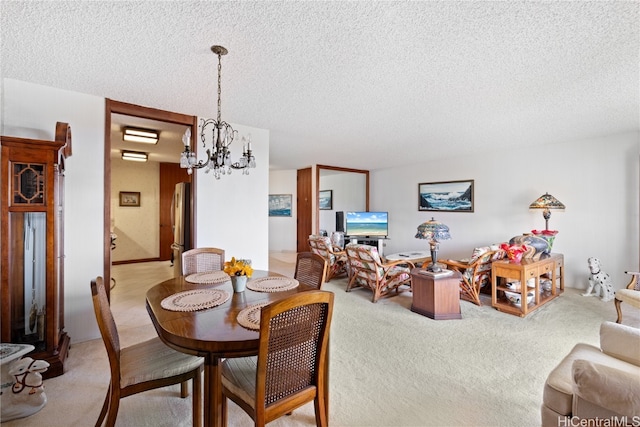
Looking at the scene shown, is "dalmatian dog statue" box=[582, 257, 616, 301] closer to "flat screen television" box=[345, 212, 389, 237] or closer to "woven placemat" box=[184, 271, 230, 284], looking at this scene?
"flat screen television" box=[345, 212, 389, 237]

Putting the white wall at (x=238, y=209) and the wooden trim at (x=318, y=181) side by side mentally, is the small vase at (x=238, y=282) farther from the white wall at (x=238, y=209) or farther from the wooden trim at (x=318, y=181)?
the wooden trim at (x=318, y=181)

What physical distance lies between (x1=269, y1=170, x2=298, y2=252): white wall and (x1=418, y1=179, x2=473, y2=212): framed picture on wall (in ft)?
11.4

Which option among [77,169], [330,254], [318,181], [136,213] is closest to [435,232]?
[330,254]

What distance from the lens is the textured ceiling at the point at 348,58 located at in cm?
158

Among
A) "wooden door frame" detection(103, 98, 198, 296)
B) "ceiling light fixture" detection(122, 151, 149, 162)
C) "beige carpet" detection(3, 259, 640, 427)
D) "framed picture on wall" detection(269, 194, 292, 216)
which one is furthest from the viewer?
"framed picture on wall" detection(269, 194, 292, 216)

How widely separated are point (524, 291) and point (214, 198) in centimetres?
395

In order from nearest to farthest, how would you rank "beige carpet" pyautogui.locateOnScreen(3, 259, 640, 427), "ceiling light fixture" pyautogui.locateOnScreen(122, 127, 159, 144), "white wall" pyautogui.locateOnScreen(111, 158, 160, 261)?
1. "beige carpet" pyautogui.locateOnScreen(3, 259, 640, 427)
2. "ceiling light fixture" pyautogui.locateOnScreen(122, 127, 159, 144)
3. "white wall" pyautogui.locateOnScreen(111, 158, 160, 261)

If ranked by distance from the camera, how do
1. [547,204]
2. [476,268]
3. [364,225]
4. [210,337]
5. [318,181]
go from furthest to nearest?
1. [318,181]
2. [364,225]
3. [547,204]
4. [476,268]
5. [210,337]

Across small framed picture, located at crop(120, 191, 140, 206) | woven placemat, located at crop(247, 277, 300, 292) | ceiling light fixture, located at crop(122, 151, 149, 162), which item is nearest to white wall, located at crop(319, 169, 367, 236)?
ceiling light fixture, located at crop(122, 151, 149, 162)

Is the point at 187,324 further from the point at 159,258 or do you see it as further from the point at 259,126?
the point at 159,258

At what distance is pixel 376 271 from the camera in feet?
12.9

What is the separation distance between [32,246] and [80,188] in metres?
0.77

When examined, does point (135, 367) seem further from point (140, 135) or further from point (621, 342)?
point (140, 135)

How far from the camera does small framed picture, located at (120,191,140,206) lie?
6516 mm
